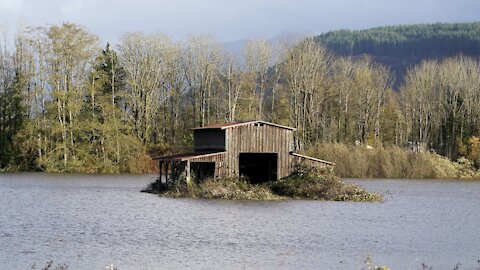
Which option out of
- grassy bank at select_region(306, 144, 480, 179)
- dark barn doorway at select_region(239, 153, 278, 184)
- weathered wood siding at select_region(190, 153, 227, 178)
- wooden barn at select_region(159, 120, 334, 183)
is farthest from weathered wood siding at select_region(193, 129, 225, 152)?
grassy bank at select_region(306, 144, 480, 179)

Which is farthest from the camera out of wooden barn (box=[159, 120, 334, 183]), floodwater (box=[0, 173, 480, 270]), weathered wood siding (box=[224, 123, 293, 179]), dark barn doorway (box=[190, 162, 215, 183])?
dark barn doorway (box=[190, 162, 215, 183])

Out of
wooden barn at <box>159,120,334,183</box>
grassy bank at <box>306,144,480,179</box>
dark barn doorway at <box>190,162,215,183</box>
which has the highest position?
wooden barn at <box>159,120,334,183</box>

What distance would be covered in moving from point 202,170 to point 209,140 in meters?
2.60

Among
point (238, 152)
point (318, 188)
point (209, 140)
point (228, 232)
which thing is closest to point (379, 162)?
point (209, 140)

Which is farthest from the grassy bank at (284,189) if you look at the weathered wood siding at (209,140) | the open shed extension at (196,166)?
the weathered wood siding at (209,140)

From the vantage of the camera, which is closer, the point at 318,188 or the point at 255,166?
the point at 318,188

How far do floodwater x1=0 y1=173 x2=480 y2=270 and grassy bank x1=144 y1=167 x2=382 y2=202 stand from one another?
1667 millimetres

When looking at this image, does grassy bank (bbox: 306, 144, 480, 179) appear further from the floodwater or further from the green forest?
the floodwater

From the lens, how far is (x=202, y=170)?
54.9 m

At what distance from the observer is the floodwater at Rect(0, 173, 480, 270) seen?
25.7 metres

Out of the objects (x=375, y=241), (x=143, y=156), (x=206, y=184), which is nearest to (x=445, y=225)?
(x=375, y=241)

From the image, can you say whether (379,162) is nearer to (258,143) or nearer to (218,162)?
(258,143)

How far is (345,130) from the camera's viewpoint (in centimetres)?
9569

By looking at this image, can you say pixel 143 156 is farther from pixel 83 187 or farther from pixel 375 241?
pixel 375 241
